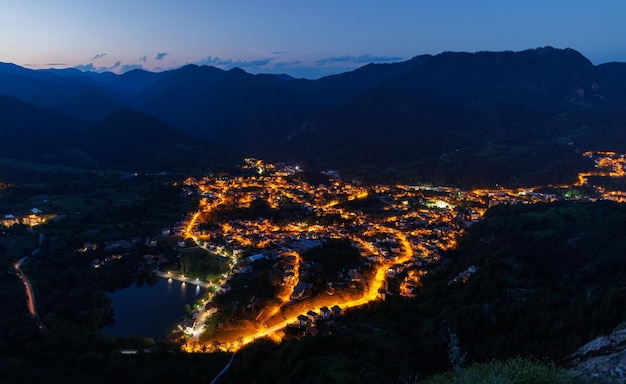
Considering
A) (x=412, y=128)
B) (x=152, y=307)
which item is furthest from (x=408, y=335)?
(x=412, y=128)

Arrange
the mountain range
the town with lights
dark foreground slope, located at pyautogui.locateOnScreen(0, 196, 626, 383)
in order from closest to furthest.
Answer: dark foreground slope, located at pyautogui.locateOnScreen(0, 196, 626, 383)
the town with lights
the mountain range

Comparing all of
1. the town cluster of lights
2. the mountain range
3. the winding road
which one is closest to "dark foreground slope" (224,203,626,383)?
the town cluster of lights

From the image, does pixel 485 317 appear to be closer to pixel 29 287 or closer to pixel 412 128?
pixel 29 287

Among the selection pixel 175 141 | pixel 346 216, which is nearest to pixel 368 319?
pixel 346 216

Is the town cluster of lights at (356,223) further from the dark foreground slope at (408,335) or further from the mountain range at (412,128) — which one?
the mountain range at (412,128)

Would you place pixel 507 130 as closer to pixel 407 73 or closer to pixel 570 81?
pixel 570 81

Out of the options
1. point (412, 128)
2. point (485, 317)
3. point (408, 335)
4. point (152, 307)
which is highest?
point (412, 128)

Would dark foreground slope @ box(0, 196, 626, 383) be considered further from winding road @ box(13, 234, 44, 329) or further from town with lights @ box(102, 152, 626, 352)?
town with lights @ box(102, 152, 626, 352)
